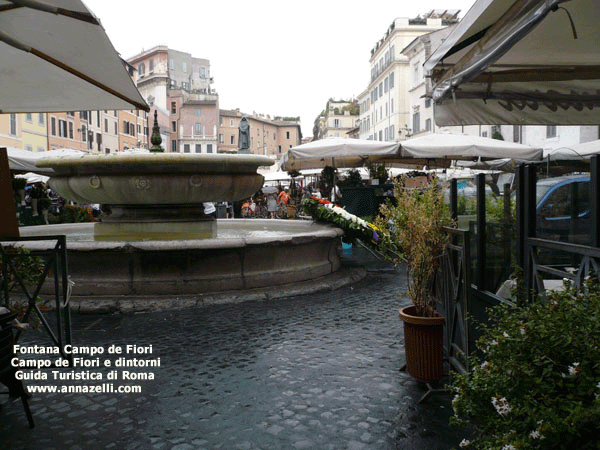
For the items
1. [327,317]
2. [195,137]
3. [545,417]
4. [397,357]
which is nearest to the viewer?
[545,417]

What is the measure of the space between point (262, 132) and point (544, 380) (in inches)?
3994

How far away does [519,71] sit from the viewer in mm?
4883

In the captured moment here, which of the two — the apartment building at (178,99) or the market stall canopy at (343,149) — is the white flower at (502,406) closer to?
the market stall canopy at (343,149)

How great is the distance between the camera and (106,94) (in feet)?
15.9

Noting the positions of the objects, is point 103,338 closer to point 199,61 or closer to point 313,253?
point 313,253

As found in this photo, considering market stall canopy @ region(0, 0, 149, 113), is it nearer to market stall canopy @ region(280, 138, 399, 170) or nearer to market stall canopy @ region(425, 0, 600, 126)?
market stall canopy @ region(425, 0, 600, 126)

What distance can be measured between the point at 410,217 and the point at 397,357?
4.52 ft

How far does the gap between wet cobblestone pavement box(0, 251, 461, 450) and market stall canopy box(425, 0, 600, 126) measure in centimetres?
219

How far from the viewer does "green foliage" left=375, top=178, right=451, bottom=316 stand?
3.98m

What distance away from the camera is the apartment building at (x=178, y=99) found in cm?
7869

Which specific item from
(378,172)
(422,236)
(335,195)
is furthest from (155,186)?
(378,172)

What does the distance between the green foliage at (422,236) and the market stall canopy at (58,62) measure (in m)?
2.39

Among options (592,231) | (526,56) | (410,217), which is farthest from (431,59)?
(592,231)

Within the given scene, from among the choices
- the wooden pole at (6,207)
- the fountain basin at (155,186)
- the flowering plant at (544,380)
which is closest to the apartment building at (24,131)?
the fountain basin at (155,186)
